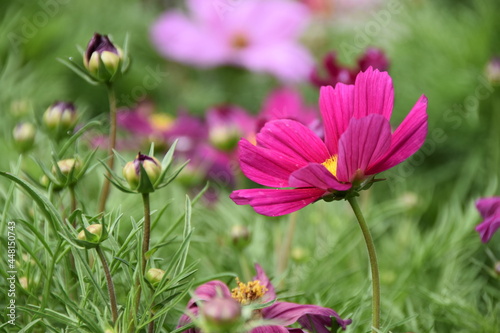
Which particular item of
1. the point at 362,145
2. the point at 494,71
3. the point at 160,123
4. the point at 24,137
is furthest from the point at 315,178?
the point at 160,123

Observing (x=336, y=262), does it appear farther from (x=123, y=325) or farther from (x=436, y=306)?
(x=123, y=325)

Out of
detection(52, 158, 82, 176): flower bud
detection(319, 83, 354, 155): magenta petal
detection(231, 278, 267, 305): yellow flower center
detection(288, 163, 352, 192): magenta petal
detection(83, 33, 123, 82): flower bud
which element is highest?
detection(83, 33, 123, 82): flower bud

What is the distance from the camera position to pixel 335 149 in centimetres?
33

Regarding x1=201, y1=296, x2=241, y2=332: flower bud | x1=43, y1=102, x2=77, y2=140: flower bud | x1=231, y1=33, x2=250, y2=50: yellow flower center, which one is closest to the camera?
x1=201, y1=296, x2=241, y2=332: flower bud

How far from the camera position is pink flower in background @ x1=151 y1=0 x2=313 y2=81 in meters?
1.05

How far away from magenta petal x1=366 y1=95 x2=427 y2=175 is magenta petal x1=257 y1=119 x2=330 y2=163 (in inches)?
1.4

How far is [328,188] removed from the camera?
292mm

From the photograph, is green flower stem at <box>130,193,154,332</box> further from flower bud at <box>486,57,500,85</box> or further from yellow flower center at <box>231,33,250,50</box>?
yellow flower center at <box>231,33,250,50</box>

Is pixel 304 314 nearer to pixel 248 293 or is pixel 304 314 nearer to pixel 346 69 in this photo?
pixel 248 293

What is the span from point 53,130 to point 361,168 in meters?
0.22

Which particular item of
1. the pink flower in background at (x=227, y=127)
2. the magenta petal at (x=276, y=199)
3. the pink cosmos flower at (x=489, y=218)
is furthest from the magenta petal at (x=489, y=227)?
the pink flower in background at (x=227, y=127)

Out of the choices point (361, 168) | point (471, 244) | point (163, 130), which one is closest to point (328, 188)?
point (361, 168)

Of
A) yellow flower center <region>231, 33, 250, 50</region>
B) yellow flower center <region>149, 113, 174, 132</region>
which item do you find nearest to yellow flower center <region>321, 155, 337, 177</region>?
yellow flower center <region>149, 113, 174, 132</region>

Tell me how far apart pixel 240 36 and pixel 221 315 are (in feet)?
3.21
